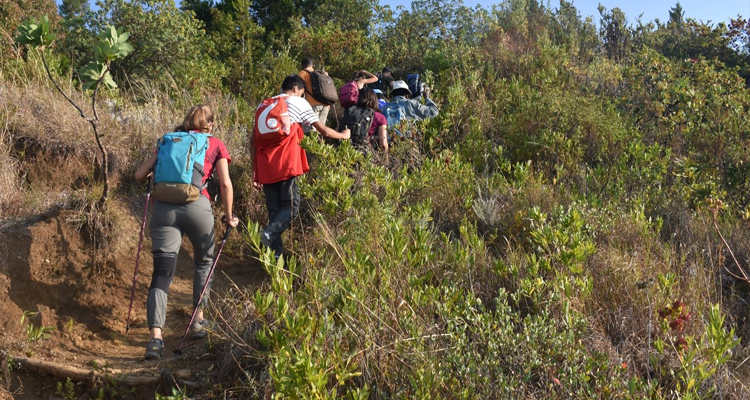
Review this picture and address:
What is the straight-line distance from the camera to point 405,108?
7816 mm

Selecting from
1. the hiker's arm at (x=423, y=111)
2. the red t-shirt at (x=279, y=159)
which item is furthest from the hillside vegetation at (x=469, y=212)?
the red t-shirt at (x=279, y=159)

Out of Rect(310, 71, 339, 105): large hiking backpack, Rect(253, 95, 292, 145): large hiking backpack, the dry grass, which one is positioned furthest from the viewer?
Rect(310, 71, 339, 105): large hiking backpack

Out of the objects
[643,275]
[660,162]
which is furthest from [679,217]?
[643,275]

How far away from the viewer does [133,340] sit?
463 cm

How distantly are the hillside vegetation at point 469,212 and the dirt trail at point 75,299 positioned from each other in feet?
0.66

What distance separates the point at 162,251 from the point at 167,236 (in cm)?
11

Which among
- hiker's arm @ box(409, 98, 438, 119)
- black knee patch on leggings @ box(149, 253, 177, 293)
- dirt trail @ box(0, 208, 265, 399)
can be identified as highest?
hiker's arm @ box(409, 98, 438, 119)

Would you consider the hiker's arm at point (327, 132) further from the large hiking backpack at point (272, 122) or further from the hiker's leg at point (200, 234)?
the hiker's leg at point (200, 234)

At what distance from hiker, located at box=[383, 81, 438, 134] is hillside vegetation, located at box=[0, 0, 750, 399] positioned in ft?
0.77

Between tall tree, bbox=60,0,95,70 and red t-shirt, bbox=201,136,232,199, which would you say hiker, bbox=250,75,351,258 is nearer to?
red t-shirt, bbox=201,136,232,199

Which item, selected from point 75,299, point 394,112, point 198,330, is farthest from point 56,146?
point 394,112

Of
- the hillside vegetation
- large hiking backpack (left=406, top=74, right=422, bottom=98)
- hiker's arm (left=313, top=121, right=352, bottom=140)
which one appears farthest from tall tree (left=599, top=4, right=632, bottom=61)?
hiker's arm (left=313, top=121, right=352, bottom=140)

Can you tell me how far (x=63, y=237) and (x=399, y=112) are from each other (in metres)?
4.11

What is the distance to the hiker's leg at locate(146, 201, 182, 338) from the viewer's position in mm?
4062
